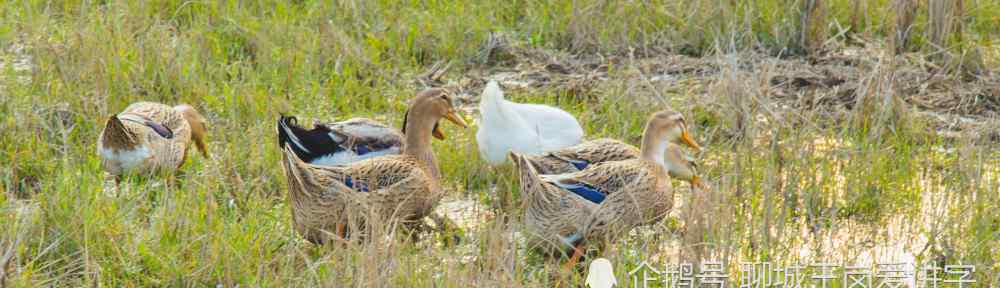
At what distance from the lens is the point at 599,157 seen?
5863 mm

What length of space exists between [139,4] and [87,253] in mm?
4212

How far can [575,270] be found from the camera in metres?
5.08

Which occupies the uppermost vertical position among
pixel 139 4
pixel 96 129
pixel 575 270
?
pixel 139 4

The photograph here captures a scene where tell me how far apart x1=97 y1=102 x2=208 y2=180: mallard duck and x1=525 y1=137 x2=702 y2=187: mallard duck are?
1.73 meters

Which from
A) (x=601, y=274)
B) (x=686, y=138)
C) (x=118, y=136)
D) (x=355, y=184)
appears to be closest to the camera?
(x=601, y=274)

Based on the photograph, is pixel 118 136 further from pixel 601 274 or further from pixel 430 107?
pixel 601 274

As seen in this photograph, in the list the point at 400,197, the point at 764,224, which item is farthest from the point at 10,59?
→ the point at 764,224

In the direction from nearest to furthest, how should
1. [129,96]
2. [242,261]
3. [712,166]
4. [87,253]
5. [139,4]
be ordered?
[87,253]
[242,261]
[712,166]
[129,96]
[139,4]

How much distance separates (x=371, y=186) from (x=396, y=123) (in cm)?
183

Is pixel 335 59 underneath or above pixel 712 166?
above

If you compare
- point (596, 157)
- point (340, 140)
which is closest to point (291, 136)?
point (340, 140)

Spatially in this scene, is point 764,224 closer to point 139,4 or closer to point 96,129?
point 96,129

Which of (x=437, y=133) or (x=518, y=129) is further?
(x=437, y=133)

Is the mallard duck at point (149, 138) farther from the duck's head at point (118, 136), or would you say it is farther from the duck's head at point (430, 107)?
the duck's head at point (430, 107)
